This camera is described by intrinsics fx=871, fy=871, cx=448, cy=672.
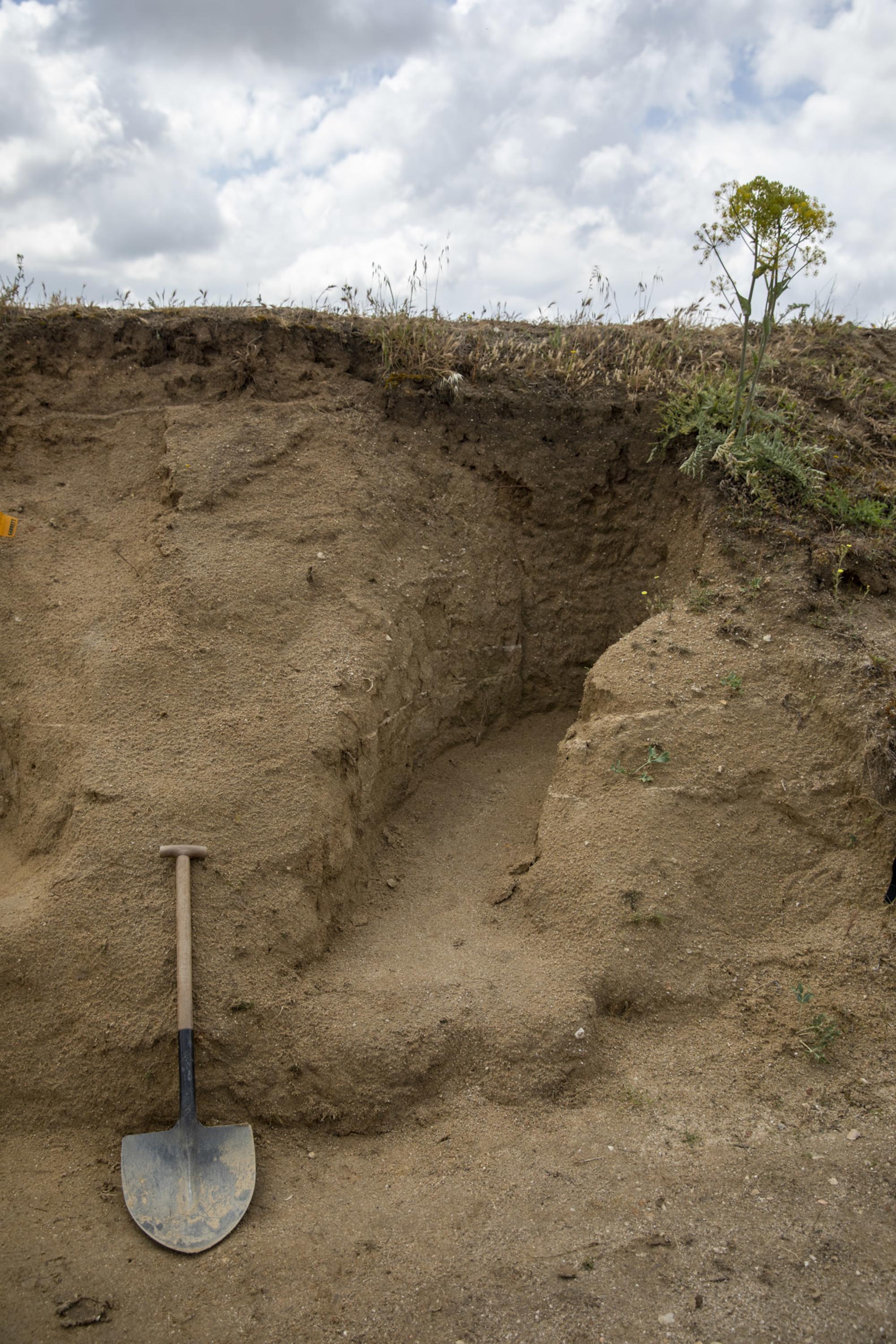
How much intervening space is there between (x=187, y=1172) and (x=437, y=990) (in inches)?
44.6

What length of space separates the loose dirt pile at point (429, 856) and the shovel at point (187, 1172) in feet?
0.34

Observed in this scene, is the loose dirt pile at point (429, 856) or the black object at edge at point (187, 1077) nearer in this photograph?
the loose dirt pile at point (429, 856)

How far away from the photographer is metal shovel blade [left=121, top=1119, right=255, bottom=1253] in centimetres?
301

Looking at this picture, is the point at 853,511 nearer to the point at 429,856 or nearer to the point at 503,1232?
the point at 429,856

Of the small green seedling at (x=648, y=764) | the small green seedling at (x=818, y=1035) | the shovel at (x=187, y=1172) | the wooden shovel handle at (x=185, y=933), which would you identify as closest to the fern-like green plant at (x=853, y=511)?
the small green seedling at (x=648, y=764)

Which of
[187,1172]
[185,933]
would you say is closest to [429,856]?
[185,933]

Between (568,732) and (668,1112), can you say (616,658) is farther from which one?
(668,1112)

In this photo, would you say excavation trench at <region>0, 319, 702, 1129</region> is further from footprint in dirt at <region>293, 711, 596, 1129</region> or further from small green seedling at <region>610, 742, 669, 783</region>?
small green seedling at <region>610, 742, 669, 783</region>

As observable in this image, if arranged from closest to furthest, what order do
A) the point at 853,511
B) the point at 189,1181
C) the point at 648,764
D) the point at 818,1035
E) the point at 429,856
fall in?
the point at 189,1181
the point at 818,1035
the point at 648,764
the point at 429,856
the point at 853,511

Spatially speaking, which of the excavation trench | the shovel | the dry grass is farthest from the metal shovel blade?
the dry grass

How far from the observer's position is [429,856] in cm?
455

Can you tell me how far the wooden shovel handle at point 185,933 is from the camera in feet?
11.0

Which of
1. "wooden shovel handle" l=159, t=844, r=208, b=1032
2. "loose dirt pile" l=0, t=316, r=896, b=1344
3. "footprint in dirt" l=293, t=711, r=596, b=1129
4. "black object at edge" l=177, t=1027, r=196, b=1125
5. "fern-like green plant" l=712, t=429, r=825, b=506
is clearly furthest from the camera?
"fern-like green plant" l=712, t=429, r=825, b=506

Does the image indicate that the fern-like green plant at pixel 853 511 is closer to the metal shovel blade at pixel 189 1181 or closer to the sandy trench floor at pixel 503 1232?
the sandy trench floor at pixel 503 1232
